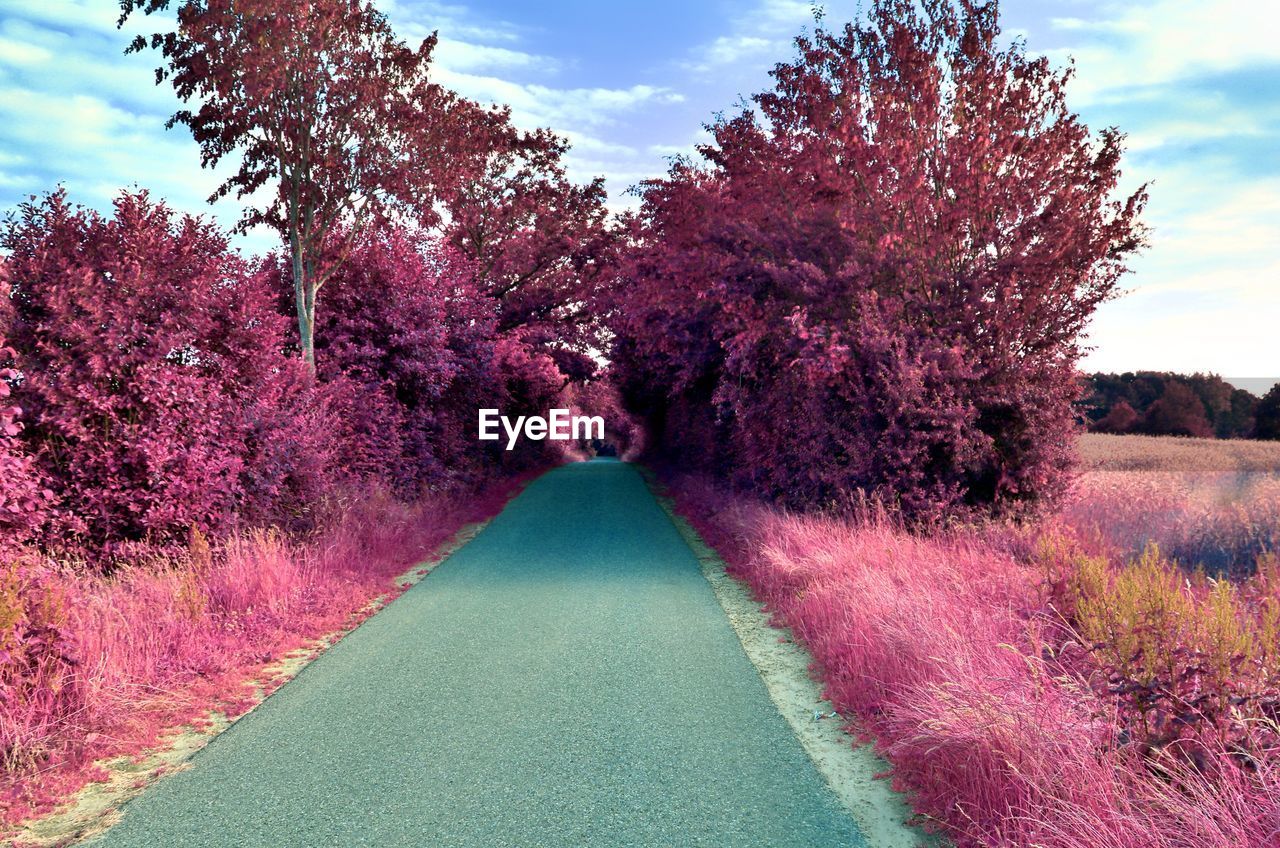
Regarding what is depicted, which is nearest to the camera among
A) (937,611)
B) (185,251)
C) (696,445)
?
(937,611)

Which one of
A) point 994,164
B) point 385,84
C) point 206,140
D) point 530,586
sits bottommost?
point 530,586

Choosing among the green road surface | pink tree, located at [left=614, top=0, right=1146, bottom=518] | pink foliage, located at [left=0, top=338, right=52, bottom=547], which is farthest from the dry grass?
pink foliage, located at [left=0, top=338, right=52, bottom=547]

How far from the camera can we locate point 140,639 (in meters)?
6.43

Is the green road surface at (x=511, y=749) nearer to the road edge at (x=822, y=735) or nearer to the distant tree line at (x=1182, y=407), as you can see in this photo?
the road edge at (x=822, y=735)

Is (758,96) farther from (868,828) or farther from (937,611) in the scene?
(868,828)

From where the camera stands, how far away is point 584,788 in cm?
452

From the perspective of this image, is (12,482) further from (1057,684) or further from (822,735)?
(1057,684)

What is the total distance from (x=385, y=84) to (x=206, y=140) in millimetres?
3589

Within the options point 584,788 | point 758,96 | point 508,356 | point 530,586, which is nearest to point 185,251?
point 530,586

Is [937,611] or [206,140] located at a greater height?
[206,140]

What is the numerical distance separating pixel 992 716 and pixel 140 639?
6.35 meters

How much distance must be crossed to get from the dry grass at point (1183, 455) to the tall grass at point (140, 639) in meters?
17.1

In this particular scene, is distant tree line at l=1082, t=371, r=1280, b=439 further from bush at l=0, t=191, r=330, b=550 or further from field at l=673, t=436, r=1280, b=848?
bush at l=0, t=191, r=330, b=550
